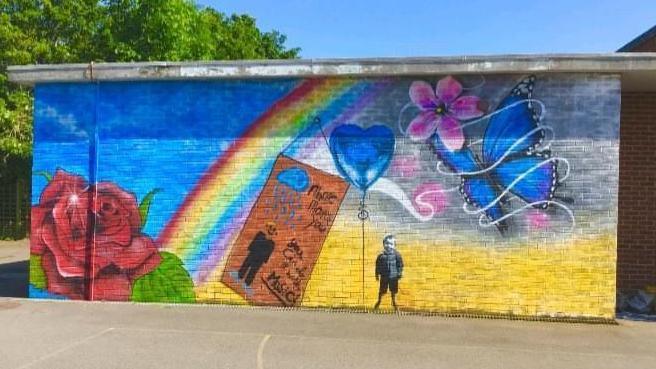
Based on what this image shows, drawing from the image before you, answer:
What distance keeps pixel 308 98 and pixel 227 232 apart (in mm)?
2076

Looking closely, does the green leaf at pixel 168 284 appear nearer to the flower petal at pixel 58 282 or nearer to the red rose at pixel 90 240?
the red rose at pixel 90 240

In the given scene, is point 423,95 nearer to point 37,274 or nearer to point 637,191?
point 637,191

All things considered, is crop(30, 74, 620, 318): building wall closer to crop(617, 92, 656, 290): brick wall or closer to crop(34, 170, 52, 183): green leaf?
crop(34, 170, 52, 183): green leaf

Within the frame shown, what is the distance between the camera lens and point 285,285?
328 inches

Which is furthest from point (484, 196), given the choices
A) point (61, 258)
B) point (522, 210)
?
point (61, 258)

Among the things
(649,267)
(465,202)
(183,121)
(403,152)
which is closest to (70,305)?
(183,121)

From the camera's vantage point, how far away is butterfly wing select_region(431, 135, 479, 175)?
26.2ft

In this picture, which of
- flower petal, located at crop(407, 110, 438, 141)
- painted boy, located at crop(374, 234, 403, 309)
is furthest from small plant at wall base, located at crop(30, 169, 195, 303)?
flower petal, located at crop(407, 110, 438, 141)

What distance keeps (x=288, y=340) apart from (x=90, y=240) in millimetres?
3593

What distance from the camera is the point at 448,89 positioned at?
8.02 meters

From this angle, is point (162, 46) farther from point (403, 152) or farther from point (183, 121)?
point (403, 152)

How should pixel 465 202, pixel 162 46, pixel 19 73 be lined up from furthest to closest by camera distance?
pixel 162 46
pixel 19 73
pixel 465 202

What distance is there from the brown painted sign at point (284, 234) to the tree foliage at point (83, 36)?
7889 millimetres

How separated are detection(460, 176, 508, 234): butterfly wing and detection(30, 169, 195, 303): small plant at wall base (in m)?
3.87
